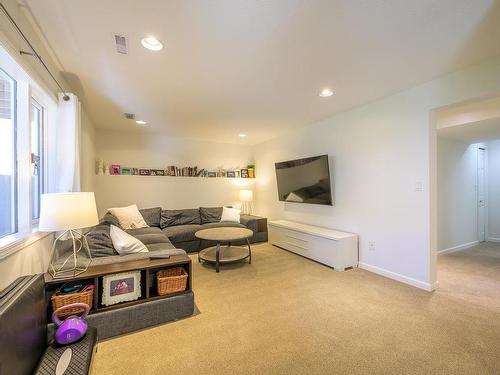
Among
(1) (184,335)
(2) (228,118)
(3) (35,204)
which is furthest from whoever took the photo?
(2) (228,118)

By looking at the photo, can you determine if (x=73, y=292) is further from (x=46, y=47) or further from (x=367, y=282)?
(x=367, y=282)

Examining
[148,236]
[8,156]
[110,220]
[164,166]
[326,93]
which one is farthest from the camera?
[164,166]

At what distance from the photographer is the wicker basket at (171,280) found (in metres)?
2.11

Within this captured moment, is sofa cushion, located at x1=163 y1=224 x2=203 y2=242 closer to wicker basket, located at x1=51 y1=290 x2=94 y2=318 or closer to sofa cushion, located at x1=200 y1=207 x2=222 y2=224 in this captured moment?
sofa cushion, located at x1=200 y1=207 x2=222 y2=224

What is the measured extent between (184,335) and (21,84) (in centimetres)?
237

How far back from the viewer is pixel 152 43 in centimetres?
185

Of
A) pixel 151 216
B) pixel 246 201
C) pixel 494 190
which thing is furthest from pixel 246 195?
pixel 494 190

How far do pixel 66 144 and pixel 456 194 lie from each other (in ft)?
19.9

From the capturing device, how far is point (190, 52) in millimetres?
1977

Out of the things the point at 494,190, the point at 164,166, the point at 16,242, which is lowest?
the point at 16,242

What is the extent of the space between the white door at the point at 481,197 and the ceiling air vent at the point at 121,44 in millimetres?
6376

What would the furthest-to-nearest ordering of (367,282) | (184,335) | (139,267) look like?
(367,282)
(139,267)
(184,335)

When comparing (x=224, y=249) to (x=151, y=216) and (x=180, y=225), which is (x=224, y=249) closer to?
(x=180, y=225)

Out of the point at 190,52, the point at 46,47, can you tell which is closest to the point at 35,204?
the point at 46,47
